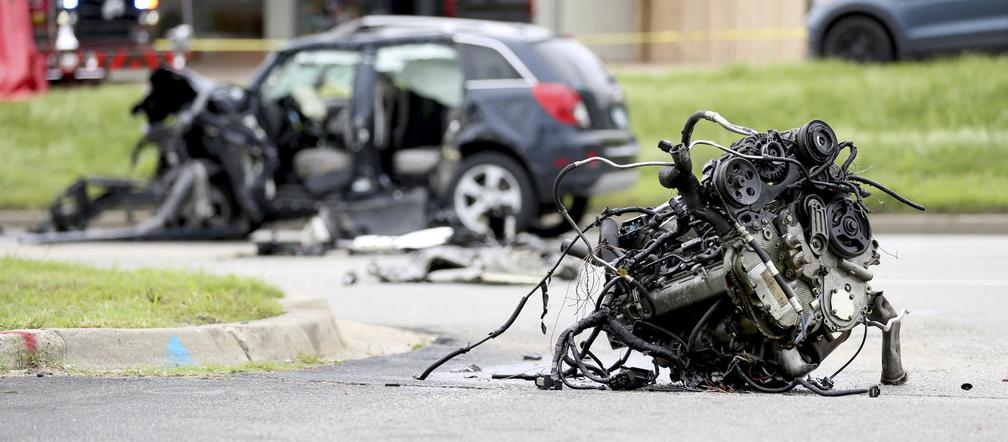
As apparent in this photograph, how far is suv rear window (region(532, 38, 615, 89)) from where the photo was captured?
45.4ft

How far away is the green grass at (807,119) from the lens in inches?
647

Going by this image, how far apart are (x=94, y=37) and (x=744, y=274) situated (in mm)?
18142

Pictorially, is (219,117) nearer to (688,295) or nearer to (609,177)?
(609,177)

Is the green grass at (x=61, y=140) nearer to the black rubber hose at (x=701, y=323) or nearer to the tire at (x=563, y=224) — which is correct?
the tire at (x=563, y=224)

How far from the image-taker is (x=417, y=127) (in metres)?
14.5

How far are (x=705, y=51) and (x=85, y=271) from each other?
680 inches

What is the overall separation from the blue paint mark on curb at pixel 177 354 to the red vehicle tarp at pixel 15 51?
14898mm

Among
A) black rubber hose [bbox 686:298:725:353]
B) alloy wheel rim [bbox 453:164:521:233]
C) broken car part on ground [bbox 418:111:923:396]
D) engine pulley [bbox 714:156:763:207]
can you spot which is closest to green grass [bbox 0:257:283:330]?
broken car part on ground [bbox 418:111:923:396]

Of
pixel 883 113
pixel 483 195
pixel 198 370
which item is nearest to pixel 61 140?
pixel 483 195

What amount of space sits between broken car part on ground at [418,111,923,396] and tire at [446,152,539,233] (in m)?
6.76

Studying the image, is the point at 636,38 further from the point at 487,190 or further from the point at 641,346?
the point at 641,346

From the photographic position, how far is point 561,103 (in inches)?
534

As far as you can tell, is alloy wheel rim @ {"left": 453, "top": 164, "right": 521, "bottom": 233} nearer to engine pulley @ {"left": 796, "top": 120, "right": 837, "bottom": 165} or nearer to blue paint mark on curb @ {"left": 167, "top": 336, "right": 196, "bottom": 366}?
blue paint mark on curb @ {"left": 167, "top": 336, "right": 196, "bottom": 366}

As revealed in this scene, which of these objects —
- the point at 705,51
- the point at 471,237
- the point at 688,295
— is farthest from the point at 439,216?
the point at 705,51
